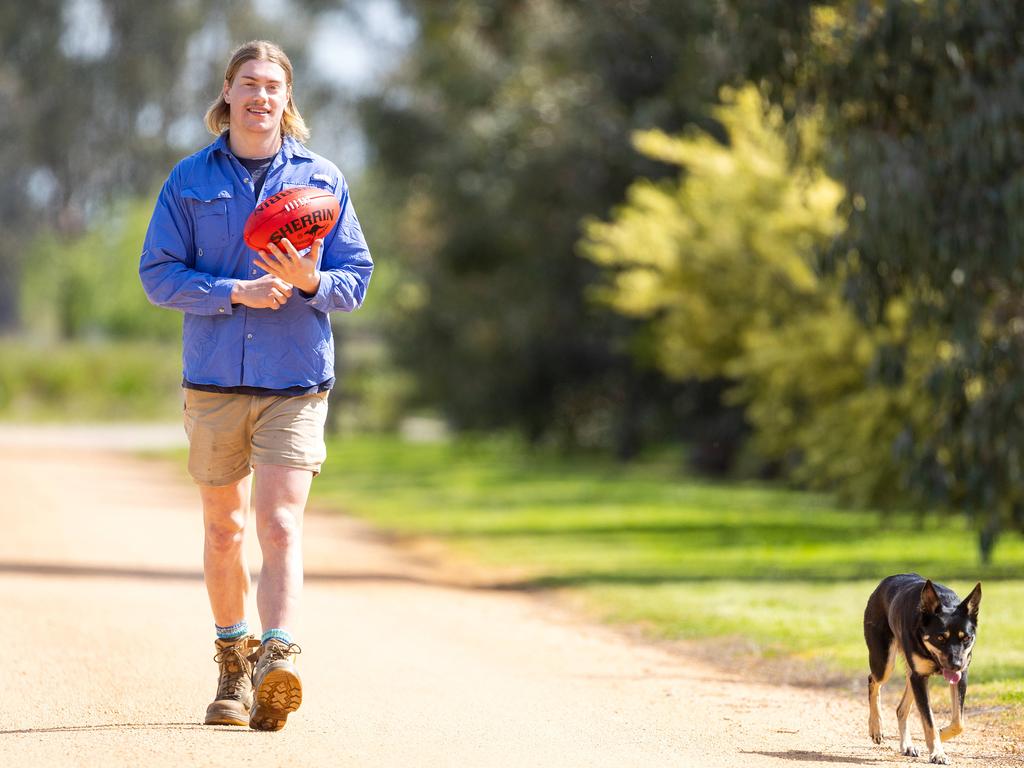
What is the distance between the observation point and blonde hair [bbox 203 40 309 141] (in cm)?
670

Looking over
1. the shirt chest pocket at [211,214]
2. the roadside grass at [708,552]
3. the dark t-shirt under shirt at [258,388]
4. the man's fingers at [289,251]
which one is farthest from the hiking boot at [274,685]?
the roadside grass at [708,552]

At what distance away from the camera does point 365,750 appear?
6.38 m

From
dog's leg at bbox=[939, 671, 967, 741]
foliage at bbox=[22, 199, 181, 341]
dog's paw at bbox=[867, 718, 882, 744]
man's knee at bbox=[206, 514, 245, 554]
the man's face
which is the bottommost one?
dog's paw at bbox=[867, 718, 882, 744]

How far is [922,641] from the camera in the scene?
6.56 m

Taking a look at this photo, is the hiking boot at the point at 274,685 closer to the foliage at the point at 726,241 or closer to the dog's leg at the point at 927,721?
the dog's leg at the point at 927,721

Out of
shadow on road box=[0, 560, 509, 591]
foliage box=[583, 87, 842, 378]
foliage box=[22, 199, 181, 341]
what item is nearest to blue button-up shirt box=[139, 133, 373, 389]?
shadow on road box=[0, 560, 509, 591]

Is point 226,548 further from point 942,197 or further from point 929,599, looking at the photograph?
point 942,197

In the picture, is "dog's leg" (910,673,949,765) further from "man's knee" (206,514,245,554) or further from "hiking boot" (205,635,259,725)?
"man's knee" (206,514,245,554)

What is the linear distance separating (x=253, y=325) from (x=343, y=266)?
17.6 inches

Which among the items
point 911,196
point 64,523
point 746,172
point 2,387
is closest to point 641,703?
point 911,196

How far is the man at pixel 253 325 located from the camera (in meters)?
6.53

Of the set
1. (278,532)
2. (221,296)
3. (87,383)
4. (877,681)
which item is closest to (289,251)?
(221,296)

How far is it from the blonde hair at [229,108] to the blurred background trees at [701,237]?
6.98 m

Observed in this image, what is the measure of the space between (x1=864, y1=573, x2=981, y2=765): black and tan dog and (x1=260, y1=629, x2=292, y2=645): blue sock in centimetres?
237
